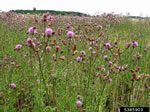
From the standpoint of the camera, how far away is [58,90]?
2859 mm

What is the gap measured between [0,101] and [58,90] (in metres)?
0.90

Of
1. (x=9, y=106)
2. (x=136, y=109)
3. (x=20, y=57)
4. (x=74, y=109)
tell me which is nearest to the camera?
(x=136, y=109)

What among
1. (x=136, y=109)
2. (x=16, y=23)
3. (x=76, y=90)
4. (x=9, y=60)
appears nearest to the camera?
(x=136, y=109)

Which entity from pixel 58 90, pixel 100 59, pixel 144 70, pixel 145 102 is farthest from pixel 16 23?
pixel 145 102

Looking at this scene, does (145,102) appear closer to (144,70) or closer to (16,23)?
(144,70)

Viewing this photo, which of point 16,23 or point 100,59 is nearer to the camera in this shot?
point 100,59

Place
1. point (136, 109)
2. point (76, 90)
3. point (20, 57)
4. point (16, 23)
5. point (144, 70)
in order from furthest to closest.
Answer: point (16, 23) < point (20, 57) < point (144, 70) < point (76, 90) < point (136, 109)

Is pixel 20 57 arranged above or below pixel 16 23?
below

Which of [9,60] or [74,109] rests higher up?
[9,60]

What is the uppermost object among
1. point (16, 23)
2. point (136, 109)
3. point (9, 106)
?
point (16, 23)

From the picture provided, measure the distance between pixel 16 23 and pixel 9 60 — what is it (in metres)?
3.87

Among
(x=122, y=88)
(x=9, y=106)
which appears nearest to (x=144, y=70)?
(x=122, y=88)

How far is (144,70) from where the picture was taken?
3.32 meters

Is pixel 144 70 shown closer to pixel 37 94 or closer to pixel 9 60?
pixel 37 94
